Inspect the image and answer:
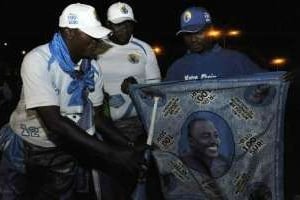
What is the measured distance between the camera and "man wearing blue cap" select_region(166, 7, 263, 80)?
4984 millimetres

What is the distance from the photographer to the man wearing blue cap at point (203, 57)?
16.4 ft

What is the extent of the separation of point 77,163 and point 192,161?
93 cm

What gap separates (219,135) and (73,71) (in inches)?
45.6

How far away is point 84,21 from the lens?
409 cm

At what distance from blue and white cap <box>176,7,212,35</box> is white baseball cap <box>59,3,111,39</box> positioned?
129 cm

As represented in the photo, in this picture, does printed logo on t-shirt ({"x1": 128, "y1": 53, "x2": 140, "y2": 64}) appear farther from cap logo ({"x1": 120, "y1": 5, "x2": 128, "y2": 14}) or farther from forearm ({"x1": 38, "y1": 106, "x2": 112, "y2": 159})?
forearm ({"x1": 38, "y1": 106, "x2": 112, "y2": 159})

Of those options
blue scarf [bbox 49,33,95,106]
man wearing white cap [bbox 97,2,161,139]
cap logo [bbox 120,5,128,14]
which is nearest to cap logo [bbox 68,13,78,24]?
blue scarf [bbox 49,33,95,106]

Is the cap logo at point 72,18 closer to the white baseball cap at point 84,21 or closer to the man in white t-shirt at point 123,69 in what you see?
the white baseball cap at point 84,21

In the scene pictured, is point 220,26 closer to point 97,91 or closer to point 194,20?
point 194,20

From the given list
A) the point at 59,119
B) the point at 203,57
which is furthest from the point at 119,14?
the point at 59,119

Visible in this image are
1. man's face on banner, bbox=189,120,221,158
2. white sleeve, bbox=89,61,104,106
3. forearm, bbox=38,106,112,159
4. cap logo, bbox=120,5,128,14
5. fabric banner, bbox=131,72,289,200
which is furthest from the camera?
cap logo, bbox=120,5,128,14

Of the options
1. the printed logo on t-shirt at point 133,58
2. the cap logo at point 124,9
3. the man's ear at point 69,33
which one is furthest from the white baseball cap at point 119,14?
the man's ear at point 69,33

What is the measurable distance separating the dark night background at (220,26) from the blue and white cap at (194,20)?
6.65ft

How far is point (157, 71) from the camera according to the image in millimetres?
6000
